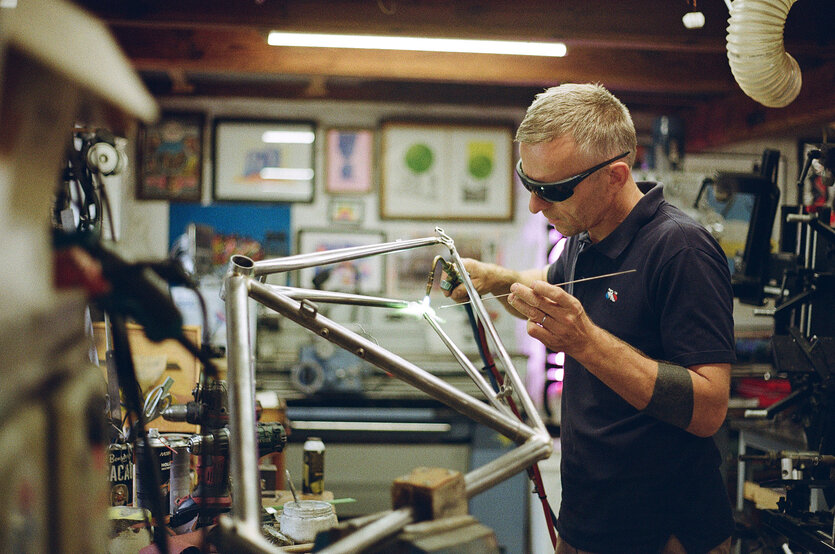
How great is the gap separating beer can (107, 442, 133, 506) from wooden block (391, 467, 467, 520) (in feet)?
4.13

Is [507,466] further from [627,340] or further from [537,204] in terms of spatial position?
[537,204]

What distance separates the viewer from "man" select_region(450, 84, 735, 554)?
1522 mm

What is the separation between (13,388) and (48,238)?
13cm

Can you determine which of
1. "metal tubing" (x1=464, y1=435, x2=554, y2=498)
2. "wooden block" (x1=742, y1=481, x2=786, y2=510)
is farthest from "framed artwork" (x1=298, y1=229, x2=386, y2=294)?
"metal tubing" (x1=464, y1=435, x2=554, y2=498)

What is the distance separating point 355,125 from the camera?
5547mm

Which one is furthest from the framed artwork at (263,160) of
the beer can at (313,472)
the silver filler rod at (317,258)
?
the silver filler rod at (317,258)

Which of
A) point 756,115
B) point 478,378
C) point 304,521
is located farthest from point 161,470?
point 756,115

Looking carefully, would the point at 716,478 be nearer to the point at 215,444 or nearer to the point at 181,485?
the point at 215,444

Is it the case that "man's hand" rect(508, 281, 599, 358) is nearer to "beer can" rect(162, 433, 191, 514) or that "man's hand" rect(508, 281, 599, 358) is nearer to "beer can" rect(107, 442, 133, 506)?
"beer can" rect(162, 433, 191, 514)

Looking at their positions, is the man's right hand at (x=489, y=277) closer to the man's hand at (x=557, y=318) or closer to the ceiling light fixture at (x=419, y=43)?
the man's hand at (x=557, y=318)

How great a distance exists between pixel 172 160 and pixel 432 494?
202 inches

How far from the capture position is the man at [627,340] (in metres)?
1.52

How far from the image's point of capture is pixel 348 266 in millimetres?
5480

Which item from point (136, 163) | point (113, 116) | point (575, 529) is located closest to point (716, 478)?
point (575, 529)
